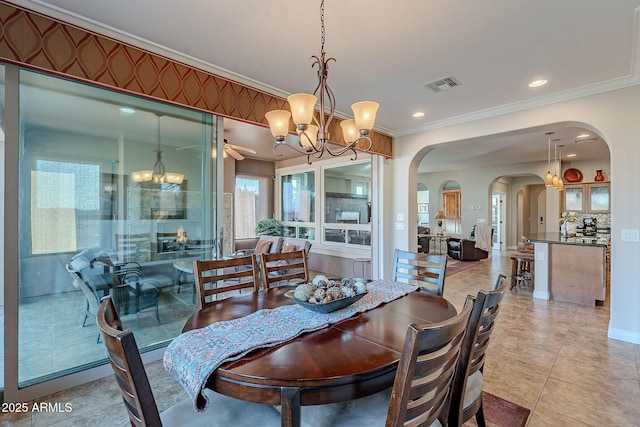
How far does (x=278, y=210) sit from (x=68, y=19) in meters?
5.97

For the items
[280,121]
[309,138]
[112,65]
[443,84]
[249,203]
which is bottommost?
[249,203]

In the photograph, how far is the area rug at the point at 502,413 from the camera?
1.93 metres

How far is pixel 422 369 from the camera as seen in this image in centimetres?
92

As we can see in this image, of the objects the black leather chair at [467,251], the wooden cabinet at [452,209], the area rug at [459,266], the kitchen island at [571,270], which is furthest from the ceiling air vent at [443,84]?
the wooden cabinet at [452,209]

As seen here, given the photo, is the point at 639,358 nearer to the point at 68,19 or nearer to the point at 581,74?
the point at 581,74

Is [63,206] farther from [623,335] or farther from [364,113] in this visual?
[623,335]

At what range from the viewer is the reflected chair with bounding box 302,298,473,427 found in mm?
880

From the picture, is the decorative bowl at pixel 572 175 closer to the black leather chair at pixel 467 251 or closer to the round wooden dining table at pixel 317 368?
the black leather chair at pixel 467 251

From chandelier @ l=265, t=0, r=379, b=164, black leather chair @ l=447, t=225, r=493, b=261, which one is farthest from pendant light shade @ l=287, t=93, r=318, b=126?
black leather chair @ l=447, t=225, r=493, b=261

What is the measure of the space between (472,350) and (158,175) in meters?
2.72

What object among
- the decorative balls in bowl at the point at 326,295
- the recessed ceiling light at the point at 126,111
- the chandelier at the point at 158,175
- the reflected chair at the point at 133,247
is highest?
the recessed ceiling light at the point at 126,111

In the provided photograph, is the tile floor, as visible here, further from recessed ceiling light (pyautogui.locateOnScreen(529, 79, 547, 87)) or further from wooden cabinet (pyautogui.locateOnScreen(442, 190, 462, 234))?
wooden cabinet (pyautogui.locateOnScreen(442, 190, 462, 234))

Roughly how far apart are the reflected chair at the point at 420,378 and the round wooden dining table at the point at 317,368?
0.48ft

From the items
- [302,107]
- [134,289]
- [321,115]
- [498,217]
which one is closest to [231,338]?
[302,107]
